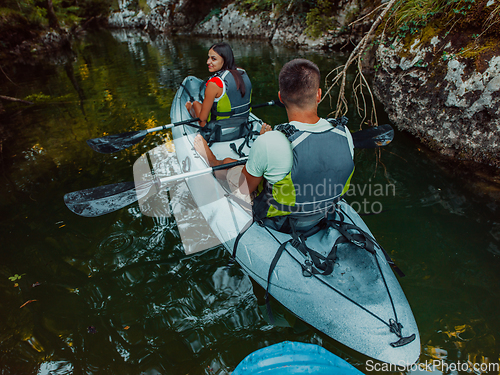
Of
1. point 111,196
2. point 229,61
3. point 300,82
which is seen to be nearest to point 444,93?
point 229,61

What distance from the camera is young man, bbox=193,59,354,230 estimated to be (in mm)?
1680

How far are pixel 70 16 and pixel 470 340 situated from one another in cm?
2967

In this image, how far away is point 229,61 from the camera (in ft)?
11.2

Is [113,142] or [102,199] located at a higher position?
[113,142]

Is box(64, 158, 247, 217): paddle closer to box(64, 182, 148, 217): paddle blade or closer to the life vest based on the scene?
box(64, 182, 148, 217): paddle blade

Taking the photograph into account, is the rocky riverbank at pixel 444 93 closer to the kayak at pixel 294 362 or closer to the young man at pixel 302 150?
the young man at pixel 302 150

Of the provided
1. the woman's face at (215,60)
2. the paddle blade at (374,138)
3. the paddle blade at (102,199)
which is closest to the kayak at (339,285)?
the paddle blade at (374,138)

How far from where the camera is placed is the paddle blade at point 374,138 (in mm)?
2951

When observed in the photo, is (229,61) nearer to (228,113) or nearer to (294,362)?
(228,113)

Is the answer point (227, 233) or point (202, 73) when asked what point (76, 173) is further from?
point (202, 73)

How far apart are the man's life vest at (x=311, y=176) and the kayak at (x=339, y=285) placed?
310 millimetres

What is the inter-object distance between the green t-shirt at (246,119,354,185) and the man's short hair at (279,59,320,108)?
150mm

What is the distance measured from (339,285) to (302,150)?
1.00m

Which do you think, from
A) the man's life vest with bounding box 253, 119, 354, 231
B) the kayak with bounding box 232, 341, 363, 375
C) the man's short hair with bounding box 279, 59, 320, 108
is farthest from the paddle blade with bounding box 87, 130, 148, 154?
the kayak with bounding box 232, 341, 363, 375
